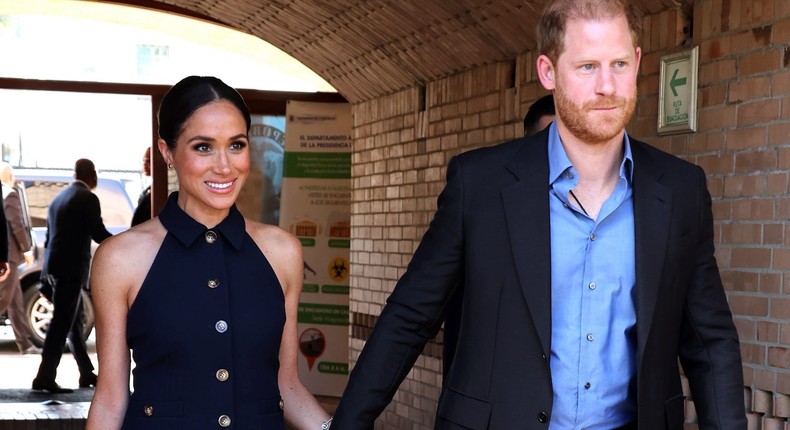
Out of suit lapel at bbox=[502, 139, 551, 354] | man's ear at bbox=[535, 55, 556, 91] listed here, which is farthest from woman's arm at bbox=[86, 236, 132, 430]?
man's ear at bbox=[535, 55, 556, 91]

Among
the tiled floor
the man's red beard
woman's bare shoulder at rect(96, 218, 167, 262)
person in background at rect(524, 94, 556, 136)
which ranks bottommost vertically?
the tiled floor

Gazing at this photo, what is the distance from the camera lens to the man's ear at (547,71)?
2655 millimetres

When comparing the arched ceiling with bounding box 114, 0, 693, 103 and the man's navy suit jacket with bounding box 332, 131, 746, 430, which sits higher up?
the arched ceiling with bounding box 114, 0, 693, 103

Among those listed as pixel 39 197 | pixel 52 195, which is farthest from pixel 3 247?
pixel 52 195

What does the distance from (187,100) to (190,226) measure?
0.98 feet

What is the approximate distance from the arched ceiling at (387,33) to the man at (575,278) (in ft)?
8.31

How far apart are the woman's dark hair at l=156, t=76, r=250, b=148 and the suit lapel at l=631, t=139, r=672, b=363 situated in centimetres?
96

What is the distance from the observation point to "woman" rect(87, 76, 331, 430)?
293cm

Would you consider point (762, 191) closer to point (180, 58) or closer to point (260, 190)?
point (260, 190)

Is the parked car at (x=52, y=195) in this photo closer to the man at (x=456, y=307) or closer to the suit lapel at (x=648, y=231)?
the man at (x=456, y=307)

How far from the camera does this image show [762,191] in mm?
4527

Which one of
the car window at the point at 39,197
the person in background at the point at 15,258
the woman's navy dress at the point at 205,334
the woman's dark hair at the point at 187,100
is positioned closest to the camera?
the woman's navy dress at the point at 205,334

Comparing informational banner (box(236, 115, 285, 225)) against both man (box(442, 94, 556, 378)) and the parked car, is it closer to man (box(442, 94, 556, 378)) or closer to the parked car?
the parked car

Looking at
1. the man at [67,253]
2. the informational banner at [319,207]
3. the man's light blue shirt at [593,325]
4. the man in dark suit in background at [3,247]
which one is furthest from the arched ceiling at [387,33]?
the man's light blue shirt at [593,325]
